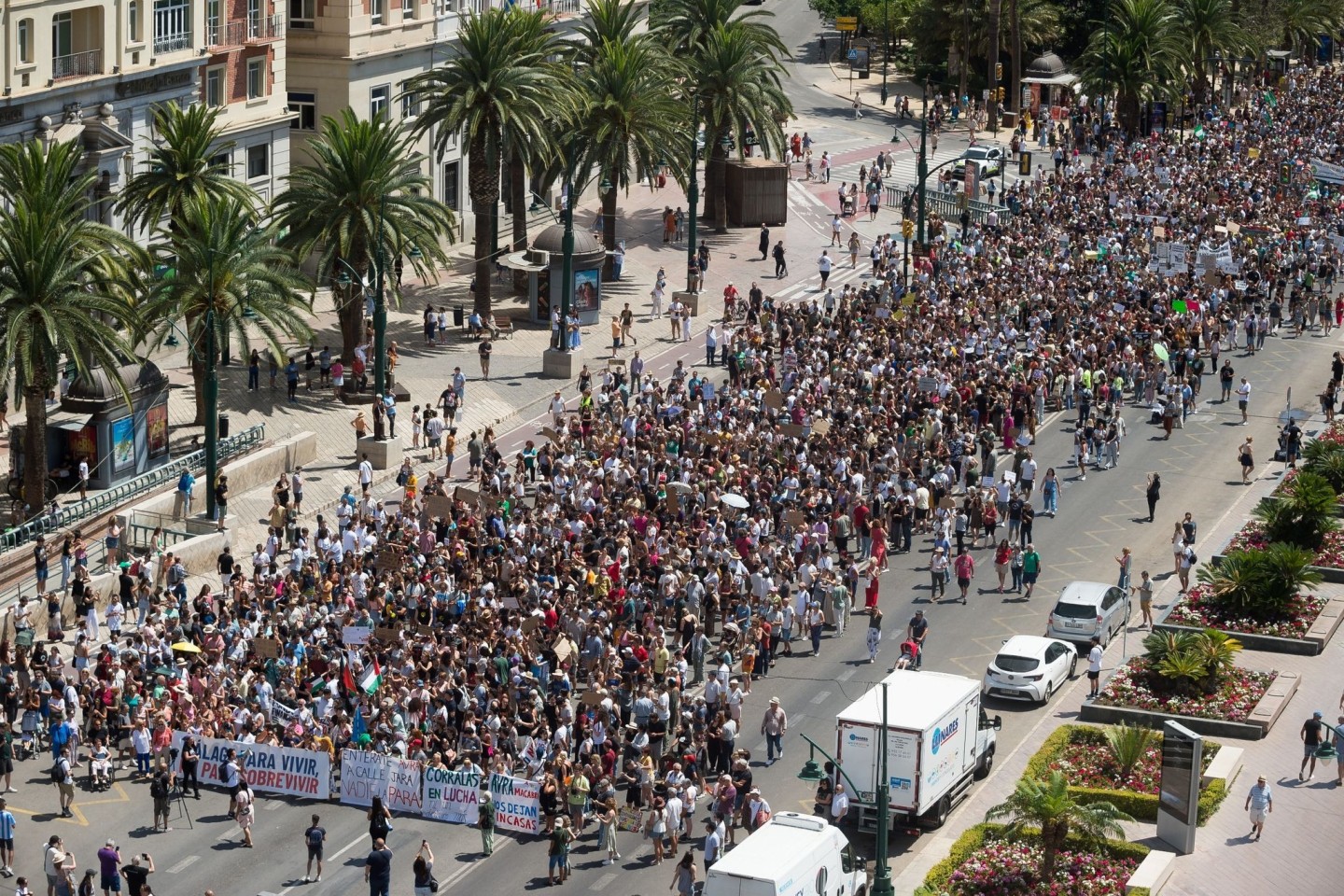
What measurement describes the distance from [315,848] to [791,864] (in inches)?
354

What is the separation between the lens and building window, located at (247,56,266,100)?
256 feet

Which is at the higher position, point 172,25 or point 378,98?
point 172,25

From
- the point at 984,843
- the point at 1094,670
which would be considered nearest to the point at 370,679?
the point at 984,843

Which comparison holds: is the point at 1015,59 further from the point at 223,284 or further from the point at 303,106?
the point at 223,284

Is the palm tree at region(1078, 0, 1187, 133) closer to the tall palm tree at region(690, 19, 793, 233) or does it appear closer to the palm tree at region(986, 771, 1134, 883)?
the tall palm tree at region(690, 19, 793, 233)

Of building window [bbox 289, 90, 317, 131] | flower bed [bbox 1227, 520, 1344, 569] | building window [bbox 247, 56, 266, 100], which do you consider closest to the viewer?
flower bed [bbox 1227, 520, 1344, 569]

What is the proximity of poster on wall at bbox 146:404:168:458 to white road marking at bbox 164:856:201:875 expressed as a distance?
20.5 meters

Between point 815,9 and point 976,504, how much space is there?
90435 mm

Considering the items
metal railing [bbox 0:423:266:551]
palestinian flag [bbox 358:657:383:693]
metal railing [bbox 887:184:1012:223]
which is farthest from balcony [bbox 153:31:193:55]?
palestinian flag [bbox 358:657:383:693]

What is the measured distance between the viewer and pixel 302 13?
82.8m

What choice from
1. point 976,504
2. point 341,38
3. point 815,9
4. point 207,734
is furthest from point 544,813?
point 815,9

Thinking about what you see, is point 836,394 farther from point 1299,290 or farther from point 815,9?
point 815,9

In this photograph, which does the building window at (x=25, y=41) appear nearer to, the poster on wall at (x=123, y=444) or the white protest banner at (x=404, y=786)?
the poster on wall at (x=123, y=444)

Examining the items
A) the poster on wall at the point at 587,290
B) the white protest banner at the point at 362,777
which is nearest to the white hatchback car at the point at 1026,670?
the white protest banner at the point at 362,777
